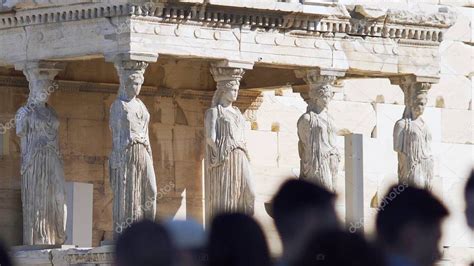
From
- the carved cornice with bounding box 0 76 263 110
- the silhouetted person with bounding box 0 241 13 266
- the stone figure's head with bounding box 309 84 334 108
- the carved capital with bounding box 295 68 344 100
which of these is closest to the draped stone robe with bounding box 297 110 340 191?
the stone figure's head with bounding box 309 84 334 108

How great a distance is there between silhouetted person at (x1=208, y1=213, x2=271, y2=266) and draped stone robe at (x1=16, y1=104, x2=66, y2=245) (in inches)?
447

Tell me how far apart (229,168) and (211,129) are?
0.46 meters

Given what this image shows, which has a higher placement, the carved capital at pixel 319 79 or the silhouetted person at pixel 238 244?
the carved capital at pixel 319 79

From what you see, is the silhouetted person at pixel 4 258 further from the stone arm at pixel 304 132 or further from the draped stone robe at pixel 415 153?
the draped stone robe at pixel 415 153

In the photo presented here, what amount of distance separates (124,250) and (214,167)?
11618 millimetres

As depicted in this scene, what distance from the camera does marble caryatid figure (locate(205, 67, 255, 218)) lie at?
23.0 meters

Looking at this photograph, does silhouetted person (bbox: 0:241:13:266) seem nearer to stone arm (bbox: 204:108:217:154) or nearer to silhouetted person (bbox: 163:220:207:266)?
silhouetted person (bbox: 163:220:207:266)

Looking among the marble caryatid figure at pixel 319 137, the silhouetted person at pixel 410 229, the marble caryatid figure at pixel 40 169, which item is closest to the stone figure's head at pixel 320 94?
the marble caryatid figure at pixel 319 137

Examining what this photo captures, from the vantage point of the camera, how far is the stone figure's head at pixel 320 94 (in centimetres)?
2380

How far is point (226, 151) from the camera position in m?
23.0

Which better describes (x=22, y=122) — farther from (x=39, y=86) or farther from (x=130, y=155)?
(x=130, y=155)

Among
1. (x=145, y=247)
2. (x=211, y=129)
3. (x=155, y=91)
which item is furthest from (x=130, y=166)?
(x=145, y=247)

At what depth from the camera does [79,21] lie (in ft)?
74.4

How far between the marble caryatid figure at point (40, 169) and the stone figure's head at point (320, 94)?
290 cm
